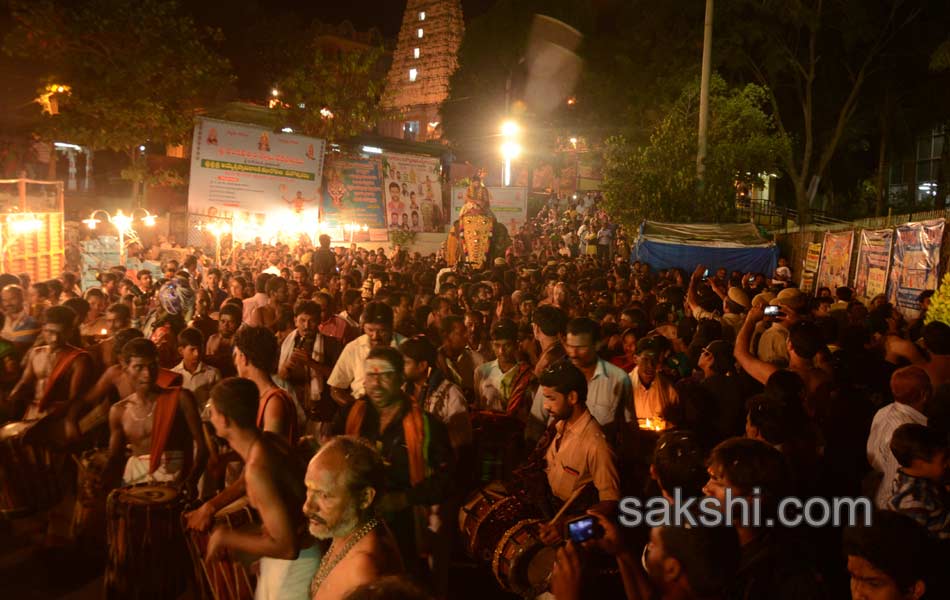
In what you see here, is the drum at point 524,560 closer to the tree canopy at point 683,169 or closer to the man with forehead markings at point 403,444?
the man with forehead markings at point 403,444

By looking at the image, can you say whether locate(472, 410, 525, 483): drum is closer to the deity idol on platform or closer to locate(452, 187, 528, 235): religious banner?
the deity idol on platform

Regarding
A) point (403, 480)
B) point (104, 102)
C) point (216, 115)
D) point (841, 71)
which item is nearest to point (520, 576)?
point (403, 480)

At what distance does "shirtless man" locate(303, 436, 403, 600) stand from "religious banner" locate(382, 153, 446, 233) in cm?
2569

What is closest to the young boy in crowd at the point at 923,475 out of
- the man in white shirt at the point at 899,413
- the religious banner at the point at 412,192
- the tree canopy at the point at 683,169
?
the man in white shirt at the point at 899,413

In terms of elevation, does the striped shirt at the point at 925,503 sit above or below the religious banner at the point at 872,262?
below

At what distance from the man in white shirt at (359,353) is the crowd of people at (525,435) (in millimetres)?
17

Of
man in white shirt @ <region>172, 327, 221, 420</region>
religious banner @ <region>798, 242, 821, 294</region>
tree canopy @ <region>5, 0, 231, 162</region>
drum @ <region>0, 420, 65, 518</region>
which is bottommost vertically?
drum @ <region>0, 420, 65, 518</region>

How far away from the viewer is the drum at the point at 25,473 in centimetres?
520

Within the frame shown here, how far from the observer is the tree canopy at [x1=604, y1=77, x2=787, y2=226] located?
20.3m

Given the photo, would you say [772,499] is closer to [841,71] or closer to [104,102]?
[104,102]

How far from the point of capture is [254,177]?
2291 cm

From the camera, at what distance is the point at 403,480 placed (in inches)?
155

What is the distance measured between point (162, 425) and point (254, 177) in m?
19.7

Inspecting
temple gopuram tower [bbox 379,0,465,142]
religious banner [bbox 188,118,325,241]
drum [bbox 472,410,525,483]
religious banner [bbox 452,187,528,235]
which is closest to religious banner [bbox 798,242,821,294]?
religious banner [bbox 452,187,528,235]
